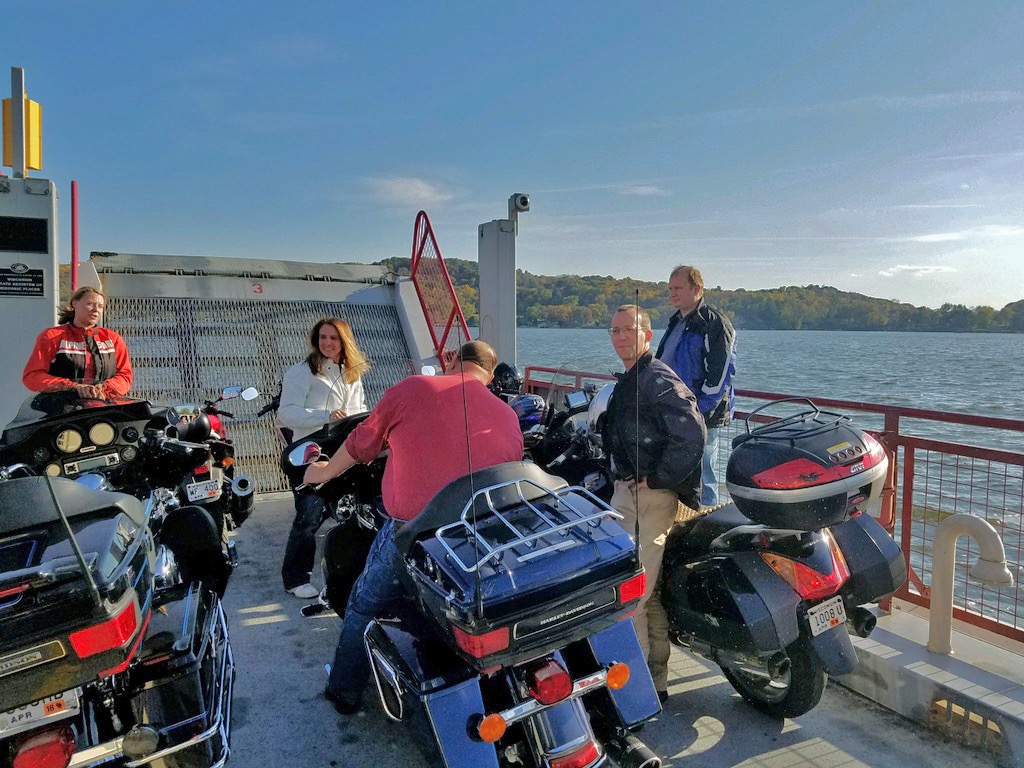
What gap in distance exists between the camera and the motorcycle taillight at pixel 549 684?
74.2 inches

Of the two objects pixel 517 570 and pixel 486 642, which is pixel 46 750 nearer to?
pixel 486 642

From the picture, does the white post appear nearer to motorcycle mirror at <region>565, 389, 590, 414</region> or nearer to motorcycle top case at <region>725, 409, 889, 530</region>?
motorcycle mirror at <region>565, 389, 590, 414</region>

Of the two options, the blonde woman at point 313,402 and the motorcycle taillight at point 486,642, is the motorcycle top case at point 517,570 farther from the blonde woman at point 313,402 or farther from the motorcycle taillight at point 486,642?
the blonde woman at point 313,402

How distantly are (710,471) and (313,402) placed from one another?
2.55 metres

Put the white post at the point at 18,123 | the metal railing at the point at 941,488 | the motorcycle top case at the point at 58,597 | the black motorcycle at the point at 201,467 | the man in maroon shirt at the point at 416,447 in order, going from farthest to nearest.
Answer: the white post at the point at 18,123 → the black motorcycle at the point at 201,467 → the metal railing at the point at 941,488 → the man in maroon shirt at the point at 416,447 → the motorcycle top case at the point at 58,597

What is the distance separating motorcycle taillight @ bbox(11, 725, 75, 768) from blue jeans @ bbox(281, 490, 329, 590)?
2349 millimetres

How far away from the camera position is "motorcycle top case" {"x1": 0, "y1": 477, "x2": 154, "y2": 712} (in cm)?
162

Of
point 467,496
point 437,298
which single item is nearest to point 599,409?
point 467,496

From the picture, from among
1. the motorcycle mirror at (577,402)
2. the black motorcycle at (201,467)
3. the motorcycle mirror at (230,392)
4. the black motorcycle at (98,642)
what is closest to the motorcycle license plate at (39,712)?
the black motorcycle at (98,642)

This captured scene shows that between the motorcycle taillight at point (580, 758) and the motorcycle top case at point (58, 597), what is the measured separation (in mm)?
1156

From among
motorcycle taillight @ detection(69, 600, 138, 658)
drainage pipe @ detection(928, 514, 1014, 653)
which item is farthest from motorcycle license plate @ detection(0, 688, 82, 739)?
drainage pipe @ detection(928, 514, 1014, 653)

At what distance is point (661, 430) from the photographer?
2959 millimetres

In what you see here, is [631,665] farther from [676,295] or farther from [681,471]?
[676,295]

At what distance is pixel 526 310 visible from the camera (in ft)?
11.8
